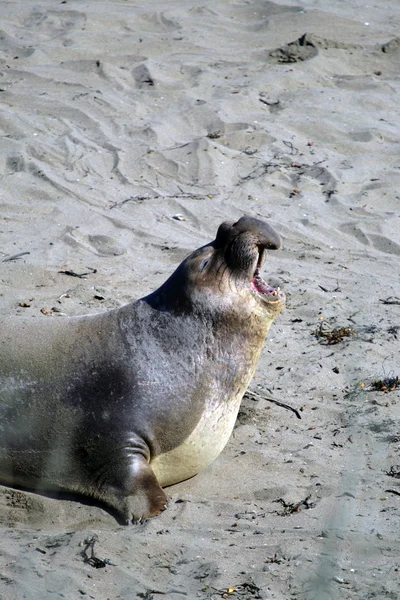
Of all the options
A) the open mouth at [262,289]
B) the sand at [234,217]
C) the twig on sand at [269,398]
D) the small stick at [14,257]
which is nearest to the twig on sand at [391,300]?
the sand at [234,217]

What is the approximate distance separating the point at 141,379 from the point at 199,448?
45 cm

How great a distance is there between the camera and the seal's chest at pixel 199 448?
14.8ft

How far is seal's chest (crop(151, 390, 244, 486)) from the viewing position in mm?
4496

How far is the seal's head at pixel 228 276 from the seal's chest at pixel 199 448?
48cm

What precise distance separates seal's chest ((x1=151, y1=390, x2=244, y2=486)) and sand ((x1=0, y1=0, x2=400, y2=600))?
0.33 feet

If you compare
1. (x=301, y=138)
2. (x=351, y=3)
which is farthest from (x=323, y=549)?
(x=351, y=3)

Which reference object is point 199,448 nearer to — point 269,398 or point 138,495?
point 138,495

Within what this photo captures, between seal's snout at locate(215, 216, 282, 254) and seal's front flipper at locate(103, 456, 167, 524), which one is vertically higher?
seal's snout at locate(215, 216, 282, 254)

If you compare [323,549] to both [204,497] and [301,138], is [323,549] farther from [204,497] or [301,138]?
[301,138]

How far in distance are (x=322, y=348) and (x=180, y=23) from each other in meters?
6.38

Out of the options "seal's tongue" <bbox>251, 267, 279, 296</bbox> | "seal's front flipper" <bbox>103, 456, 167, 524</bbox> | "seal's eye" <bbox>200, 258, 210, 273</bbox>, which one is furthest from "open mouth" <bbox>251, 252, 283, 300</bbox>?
"seal's front flipper" <bbox>103, 456, 167, 524</bbox>

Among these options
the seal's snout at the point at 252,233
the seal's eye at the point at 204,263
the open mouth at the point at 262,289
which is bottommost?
the open mouth at the point at 262,289

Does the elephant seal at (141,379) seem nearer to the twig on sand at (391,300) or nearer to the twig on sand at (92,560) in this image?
the twig on sand at (92,560)

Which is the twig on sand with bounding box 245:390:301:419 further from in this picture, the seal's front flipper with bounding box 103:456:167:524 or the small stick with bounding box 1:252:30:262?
the small stick with bounding box 1:252:30:262
